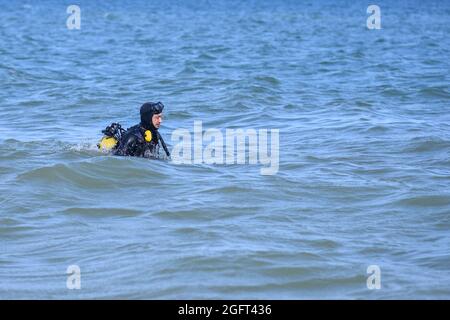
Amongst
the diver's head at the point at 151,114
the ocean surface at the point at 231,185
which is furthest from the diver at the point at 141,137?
the ocean surface at the point at 231,185

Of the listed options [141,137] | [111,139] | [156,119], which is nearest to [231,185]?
[156,119]

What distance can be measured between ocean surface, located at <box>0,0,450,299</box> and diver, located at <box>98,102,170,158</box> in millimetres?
181

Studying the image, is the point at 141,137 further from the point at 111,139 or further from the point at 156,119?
the point at 111,139

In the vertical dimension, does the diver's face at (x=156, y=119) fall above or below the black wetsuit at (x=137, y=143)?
above

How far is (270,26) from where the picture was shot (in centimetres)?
3575

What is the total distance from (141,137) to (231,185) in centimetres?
133

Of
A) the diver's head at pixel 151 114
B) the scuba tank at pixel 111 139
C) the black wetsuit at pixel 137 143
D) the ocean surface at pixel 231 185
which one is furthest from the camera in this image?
the scuba tank at pixel 111 139

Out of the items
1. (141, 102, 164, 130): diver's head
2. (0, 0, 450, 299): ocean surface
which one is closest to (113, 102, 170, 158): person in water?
(141, 102, 164, 130): diver's head

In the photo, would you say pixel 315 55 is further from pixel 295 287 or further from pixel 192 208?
pixel 295 287

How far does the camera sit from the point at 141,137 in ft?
34.0

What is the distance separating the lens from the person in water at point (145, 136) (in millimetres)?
10070

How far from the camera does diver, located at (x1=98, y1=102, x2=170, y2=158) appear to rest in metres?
10.1

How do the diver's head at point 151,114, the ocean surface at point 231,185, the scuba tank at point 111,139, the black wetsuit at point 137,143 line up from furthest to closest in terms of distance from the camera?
the scuba tank at point 111,139
the black wetsuit at point 137,143
the diver's head at point 151,114
the ocean surface at point 231,185

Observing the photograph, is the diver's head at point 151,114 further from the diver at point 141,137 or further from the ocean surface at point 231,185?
the ocean surface at point 231,185
